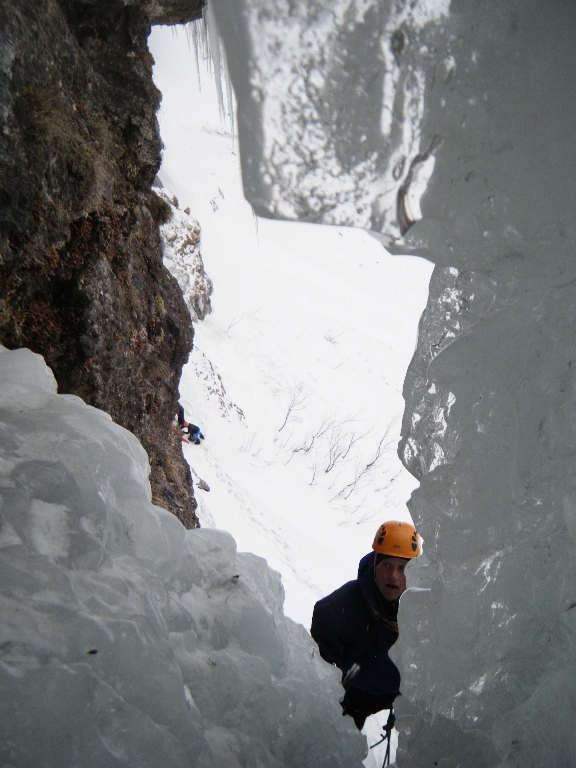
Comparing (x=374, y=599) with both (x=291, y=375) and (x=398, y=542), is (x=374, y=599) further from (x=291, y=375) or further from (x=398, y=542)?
(x=291, y=375)

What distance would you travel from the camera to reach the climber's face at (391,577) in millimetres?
2574

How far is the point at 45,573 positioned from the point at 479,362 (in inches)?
50.1

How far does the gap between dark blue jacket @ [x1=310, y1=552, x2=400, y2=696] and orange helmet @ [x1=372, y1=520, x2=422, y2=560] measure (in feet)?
0.61

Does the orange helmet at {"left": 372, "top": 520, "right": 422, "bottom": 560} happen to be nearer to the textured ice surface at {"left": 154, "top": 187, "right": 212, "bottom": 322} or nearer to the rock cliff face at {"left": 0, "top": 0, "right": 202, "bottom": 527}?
the rock cliff face at {"left": 0, "top": 0, "right": 202, "bottom": 527}

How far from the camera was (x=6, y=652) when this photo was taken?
1.11 meters

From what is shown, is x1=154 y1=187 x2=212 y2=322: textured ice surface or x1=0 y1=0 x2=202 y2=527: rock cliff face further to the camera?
x1=154 y1=187 x2=212 y2=322: textured ice surface

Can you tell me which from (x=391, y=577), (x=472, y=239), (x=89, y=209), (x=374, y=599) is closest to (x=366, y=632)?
(x=374, y=599)

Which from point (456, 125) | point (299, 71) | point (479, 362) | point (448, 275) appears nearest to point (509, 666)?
point (479, 362)

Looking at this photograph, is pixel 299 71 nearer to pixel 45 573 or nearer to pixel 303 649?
pixel 45 573

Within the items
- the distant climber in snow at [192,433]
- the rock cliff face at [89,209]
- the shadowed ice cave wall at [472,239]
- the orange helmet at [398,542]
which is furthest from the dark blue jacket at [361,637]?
the distant climber in snow at [192,433]

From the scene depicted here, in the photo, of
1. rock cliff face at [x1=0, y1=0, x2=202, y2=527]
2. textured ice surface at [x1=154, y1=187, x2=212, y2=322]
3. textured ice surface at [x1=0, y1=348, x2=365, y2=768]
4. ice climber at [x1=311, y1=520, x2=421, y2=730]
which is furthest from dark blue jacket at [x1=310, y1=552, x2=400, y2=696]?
textured ice surface at [x1=154, y1=187, x2=212, y2=322]

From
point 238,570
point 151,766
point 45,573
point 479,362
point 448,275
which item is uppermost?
point 448,275

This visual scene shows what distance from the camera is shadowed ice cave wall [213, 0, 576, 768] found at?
4.44ft

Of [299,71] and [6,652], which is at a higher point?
[299,71]
